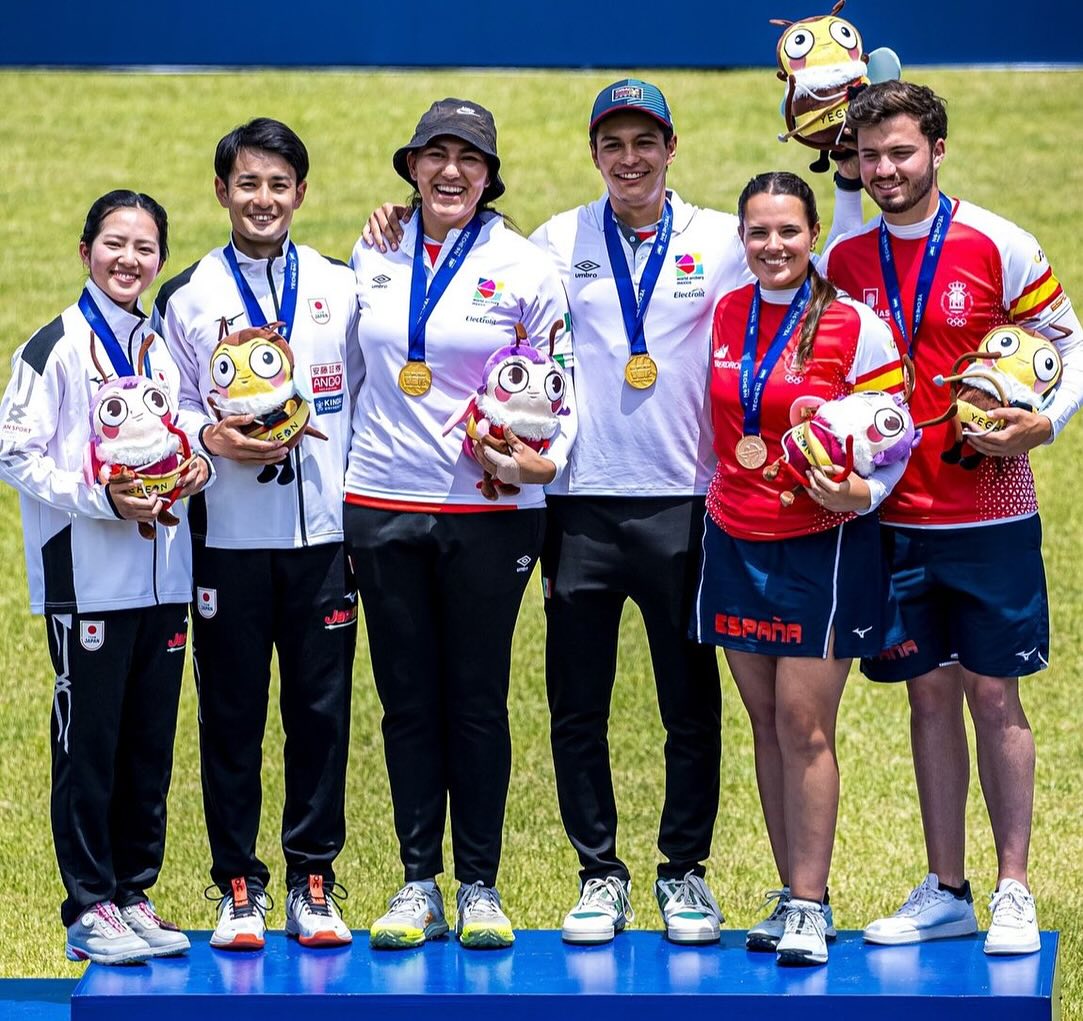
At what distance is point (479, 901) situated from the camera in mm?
4785

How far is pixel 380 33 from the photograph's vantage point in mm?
6344

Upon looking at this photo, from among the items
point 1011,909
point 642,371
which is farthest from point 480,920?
point 642,371

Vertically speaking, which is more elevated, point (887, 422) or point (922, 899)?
point (887, 422)

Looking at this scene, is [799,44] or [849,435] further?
[799,44]

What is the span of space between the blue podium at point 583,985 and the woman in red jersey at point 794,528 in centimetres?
18

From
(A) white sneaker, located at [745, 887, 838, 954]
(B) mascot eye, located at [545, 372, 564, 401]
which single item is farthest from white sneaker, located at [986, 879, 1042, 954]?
(B) mascot eye, located at [545, 372, 564, 401]

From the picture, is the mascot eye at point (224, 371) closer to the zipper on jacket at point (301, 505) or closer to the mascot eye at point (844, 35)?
the zipper on jacket at point (301, 505)

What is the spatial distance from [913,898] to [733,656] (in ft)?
2.58

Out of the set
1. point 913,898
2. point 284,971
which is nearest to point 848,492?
point 913,898

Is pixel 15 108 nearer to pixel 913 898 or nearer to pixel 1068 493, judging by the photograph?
pixel 1068 493

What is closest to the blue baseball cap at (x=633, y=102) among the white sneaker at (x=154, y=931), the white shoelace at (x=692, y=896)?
the white shoelace at (x=692, y=896)

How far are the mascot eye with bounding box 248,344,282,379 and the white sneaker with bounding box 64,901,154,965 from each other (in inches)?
55.1

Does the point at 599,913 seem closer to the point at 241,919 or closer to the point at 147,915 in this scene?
the point at 241,919

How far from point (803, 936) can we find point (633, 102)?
80.5 inches
